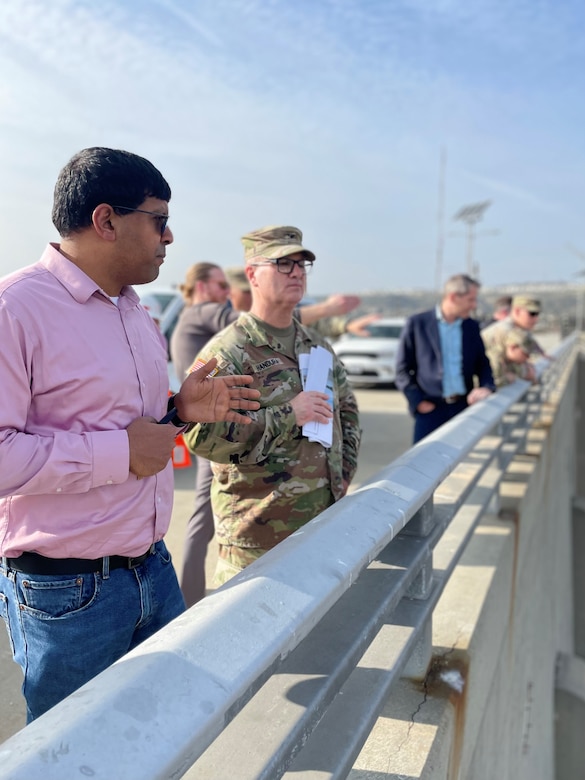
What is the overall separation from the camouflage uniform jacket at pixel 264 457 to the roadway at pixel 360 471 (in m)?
1.11

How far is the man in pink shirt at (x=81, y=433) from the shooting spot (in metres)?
1.52

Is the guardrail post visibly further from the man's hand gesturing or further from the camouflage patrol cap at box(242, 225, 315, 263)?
the camouflage patrol cap at box(242, 225, 315, 263)

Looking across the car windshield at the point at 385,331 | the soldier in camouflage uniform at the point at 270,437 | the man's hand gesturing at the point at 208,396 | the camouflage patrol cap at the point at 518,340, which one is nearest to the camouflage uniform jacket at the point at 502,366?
the camouflage patrol cap at the point at 518,340

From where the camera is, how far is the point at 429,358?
16.2ft

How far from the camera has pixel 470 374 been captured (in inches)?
194

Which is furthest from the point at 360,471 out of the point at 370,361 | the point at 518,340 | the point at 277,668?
the point at 370,361

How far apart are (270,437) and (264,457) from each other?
86 mm

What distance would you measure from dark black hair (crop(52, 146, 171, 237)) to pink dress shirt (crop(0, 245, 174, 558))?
0.35 feet

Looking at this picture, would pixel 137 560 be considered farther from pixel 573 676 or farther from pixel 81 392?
pixel 573 676

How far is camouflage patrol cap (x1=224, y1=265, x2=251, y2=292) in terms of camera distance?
14.8 feet

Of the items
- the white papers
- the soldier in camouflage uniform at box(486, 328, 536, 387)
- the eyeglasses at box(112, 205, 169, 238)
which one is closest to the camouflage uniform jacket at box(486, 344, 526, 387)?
the soldier in camouflage uniform at box(486, 328, 536, 387)

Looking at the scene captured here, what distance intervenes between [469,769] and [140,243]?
2.27 meters

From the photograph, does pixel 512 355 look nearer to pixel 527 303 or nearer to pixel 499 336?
pixel 499 336

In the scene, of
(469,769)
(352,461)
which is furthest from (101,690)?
(469,769)
